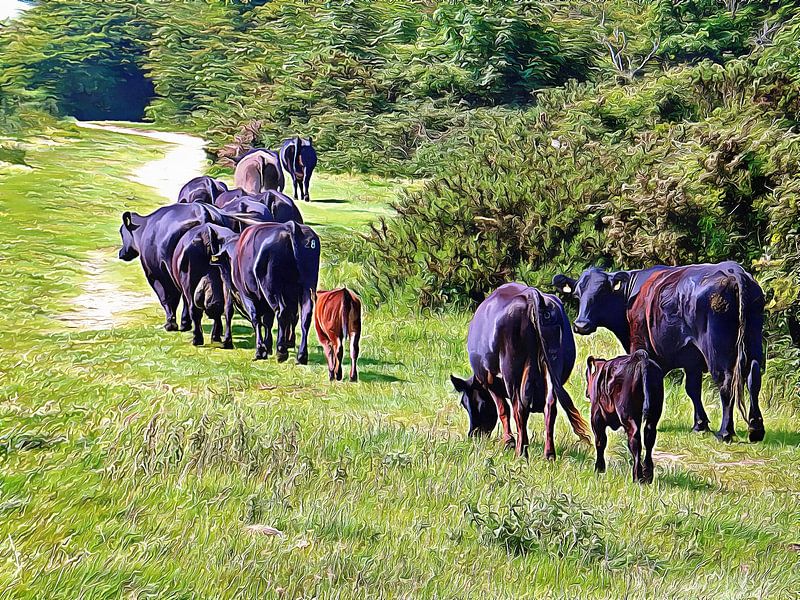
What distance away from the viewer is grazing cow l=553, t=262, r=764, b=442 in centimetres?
844

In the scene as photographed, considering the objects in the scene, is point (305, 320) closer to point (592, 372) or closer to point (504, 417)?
point (504, 417)

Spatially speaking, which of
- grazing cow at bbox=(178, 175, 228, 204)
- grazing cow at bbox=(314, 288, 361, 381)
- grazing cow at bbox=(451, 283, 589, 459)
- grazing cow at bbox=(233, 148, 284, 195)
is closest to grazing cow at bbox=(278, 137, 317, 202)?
grazing cow at bbox=(233, 148, 284, 195)

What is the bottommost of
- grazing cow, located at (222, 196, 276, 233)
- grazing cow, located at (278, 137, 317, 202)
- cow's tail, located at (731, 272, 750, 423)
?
cow's tail, located at (731, 272, 750, 423)

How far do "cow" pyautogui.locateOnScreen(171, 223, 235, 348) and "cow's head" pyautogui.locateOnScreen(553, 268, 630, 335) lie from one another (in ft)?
14.2

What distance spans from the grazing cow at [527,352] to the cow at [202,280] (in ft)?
15.8

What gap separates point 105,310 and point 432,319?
15.3 feet

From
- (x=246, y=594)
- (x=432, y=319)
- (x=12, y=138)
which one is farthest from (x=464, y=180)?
(x=12, y=138)

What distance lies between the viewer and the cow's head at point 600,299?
358 inches

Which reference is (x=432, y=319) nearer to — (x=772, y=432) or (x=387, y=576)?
(x=772, y=432)

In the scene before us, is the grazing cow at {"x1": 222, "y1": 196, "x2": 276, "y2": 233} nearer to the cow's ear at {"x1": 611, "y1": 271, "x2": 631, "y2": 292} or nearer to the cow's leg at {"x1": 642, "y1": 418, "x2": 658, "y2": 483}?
the cow's ear at {"x1": 611, "y1": 271, "x2": 631, "y2": 292}

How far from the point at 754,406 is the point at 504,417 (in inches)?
97.6

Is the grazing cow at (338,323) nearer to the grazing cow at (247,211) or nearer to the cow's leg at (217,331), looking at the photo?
the cow's leg at (217,331)

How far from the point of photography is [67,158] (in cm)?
3033

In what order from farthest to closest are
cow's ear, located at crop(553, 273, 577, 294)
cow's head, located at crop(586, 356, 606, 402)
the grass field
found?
cow's ear, located at crop(553, 273, 577, 294)
cow's head, located at crop(586, 356, 606, 402)
the grass field
